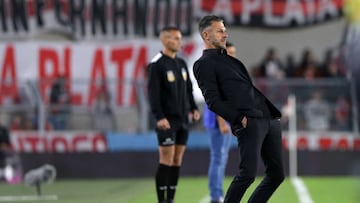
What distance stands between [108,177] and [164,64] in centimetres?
745

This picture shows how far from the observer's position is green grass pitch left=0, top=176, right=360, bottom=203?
14852mm

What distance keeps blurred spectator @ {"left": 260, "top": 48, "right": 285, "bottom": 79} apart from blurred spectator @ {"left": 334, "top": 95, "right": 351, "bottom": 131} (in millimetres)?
1719

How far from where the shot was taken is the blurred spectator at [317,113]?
2097 cm

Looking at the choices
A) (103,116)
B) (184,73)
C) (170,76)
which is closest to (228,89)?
(170,76)

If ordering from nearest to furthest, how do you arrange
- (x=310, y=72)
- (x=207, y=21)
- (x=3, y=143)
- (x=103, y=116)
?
1. (x=207, y=21)
2. (x=3, y=143)
3. (x=103, y=116)
4. (x=310, y=72)

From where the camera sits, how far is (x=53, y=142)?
21.2 metres

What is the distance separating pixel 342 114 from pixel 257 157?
10.9 m

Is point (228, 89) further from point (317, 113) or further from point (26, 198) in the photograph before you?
point (317, 113)

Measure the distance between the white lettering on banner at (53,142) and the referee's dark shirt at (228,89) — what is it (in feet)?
35.4

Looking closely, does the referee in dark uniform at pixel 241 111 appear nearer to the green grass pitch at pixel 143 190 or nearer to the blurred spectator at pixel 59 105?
the green grass pitch at pixel 143 190

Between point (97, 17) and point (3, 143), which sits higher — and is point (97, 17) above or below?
above

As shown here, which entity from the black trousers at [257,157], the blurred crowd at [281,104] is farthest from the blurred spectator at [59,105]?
the black trousers at [257,157]

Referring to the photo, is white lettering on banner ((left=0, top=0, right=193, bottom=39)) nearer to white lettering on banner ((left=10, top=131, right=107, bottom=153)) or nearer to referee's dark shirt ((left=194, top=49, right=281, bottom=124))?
white lettering on banner ((left=10, top=131, right=107, bottom=153))

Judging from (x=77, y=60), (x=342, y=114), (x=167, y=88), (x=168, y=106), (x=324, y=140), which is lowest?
(x=324, y=140)
